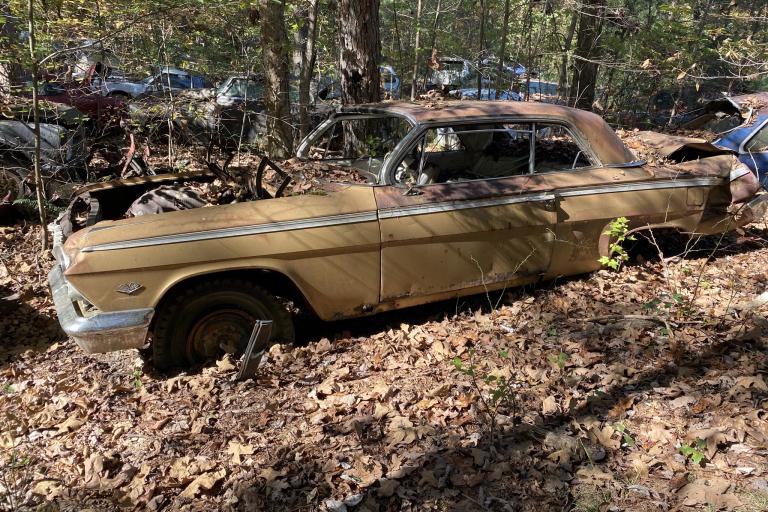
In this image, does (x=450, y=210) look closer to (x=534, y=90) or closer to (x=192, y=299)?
(x=192, y=299)

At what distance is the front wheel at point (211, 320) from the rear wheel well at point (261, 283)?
28 millimetres

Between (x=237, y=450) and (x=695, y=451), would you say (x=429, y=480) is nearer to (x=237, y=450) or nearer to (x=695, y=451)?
(x=237, y=450)

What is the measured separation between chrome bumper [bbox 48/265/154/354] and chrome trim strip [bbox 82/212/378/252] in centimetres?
41

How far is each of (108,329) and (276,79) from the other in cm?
569

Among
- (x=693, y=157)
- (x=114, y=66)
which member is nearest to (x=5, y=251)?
(x=114, y=66)

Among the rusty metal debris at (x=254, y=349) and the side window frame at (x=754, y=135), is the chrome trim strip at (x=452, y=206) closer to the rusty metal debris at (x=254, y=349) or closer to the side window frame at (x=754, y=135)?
the rusty metal debris at (x=254, y=349)

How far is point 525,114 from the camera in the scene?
4.11m

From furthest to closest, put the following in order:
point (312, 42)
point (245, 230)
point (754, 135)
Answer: point (312, 42), point (754, 135), point (245, 230)

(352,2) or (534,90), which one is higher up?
(352,2)

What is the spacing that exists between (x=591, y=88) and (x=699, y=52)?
2591 millimetres

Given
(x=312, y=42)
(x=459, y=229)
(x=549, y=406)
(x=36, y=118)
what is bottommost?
(x=549, y=406)

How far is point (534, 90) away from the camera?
14570mm

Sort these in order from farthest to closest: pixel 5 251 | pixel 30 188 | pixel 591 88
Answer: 1. pixel 591 88
2. pixel 30 188
3. pixel 5 251

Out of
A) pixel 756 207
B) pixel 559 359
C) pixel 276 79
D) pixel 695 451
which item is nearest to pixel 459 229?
pixel 559 359
